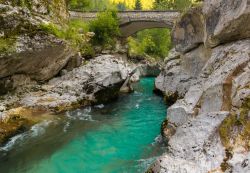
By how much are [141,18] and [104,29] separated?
607 cm

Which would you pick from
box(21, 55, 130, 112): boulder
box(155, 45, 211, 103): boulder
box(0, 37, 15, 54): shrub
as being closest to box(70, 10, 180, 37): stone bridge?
box(155, 45, 211, 103): boulder

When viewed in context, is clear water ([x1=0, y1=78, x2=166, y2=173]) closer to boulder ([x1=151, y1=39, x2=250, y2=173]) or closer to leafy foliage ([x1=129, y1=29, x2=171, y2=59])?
boulder ([x1=151, y1=39, x2=250, y2=173])

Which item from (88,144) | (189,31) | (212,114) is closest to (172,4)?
(189,31)

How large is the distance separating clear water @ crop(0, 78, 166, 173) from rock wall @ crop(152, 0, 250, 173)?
221cm

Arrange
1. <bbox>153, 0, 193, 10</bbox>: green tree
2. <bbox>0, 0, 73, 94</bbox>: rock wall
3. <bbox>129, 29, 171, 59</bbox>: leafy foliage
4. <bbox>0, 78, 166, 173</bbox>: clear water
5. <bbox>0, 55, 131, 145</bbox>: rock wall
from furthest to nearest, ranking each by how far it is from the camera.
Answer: <bbox>153, 0, 193, 10</bbox>: green tree → <bbox>129, 29, 171, 59</bbox>: leafy foliage → <bbox>0, 0, 73, 94</bbox>: rock wall → <bbox>0, 55, 131, 145</bbox>: rock wall → <bbox>0, 78, 166, 173</bbox>: clear water

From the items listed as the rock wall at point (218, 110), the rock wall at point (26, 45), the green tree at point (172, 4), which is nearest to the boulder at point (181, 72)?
the rock wall at point (218, 110)

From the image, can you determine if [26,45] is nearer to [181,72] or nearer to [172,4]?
[181,72]

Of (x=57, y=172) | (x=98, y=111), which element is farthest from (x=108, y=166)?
(x=98, y=111)

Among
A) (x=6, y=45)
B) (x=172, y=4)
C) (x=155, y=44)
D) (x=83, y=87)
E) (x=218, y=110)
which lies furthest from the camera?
(x=172, y=4)

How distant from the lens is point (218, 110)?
1203 cm

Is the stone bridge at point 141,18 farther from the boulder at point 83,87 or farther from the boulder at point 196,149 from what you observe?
the boulder at point 196,149

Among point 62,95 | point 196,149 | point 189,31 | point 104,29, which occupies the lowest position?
point 62,95

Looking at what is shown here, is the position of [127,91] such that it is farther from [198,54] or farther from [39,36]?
[39,36]

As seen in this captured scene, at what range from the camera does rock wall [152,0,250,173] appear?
364 inches
